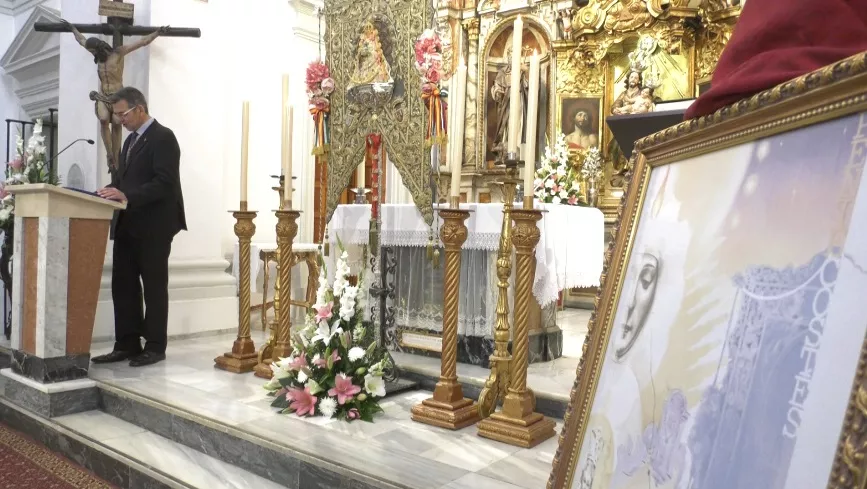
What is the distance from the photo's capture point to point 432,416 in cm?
300

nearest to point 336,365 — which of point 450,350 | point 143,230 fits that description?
point 450,350

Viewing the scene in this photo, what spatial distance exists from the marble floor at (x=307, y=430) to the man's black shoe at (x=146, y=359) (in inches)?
2.1

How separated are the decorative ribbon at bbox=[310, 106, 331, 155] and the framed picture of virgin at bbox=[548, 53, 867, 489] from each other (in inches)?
122

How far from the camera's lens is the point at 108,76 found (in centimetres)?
514

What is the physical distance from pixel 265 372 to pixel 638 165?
10.6 feet

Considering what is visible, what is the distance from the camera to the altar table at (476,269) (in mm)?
3703

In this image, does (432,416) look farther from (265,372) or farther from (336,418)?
(265,372)

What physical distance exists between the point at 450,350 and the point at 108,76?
393cm

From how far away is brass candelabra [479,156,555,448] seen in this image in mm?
2717

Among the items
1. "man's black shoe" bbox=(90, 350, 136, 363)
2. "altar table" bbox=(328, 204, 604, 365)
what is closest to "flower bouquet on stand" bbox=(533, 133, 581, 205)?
"altar table" bbox=(328, 204, 604, 365)

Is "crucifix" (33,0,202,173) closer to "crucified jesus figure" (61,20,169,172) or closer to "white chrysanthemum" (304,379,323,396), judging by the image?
"crucified jesus figure" (61,20,169,172)

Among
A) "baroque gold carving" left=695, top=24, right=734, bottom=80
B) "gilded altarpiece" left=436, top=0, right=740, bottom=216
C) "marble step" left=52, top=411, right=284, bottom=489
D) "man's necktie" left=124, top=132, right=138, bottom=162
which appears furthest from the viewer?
"gilded altarpiece" left=436, top=0, right=740, bottom=216

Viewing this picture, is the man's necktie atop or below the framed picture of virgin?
atop

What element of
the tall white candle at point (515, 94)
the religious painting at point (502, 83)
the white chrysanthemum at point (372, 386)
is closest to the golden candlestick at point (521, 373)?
the tall white candle at point (515, 94)
